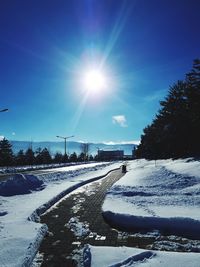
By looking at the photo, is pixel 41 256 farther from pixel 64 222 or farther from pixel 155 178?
pixel 155 178

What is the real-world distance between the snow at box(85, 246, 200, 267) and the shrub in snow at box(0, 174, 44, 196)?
9.53 metres

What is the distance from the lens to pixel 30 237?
6840 millimetres

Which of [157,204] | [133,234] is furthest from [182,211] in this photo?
[133,234]

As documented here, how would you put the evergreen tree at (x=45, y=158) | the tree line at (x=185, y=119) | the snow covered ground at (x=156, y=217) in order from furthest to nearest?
the evergreen tree at (x=45, y=158) < the tree line at (x=185, y=119) < the snow covered ground at (x=156, y=217)

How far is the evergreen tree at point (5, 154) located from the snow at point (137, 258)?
57157mm

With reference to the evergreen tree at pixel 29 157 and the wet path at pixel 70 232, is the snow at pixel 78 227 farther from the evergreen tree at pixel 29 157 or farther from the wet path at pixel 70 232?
the evergreen tree at pixel 29 157

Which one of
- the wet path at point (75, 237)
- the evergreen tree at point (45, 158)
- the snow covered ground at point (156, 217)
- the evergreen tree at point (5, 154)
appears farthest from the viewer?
the evergreen tree at point (45, 158)

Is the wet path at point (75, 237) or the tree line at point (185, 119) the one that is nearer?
the wet path at point (75, 237)

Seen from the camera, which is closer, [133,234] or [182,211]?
[133,234]

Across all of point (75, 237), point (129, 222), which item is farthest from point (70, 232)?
point (129, 222)

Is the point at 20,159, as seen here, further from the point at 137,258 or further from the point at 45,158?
the point at 137,258

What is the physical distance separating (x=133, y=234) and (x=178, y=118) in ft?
112

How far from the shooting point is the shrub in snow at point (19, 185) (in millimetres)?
14625

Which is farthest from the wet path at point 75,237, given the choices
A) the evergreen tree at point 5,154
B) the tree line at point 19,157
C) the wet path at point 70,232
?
the tree line at point 19,157
